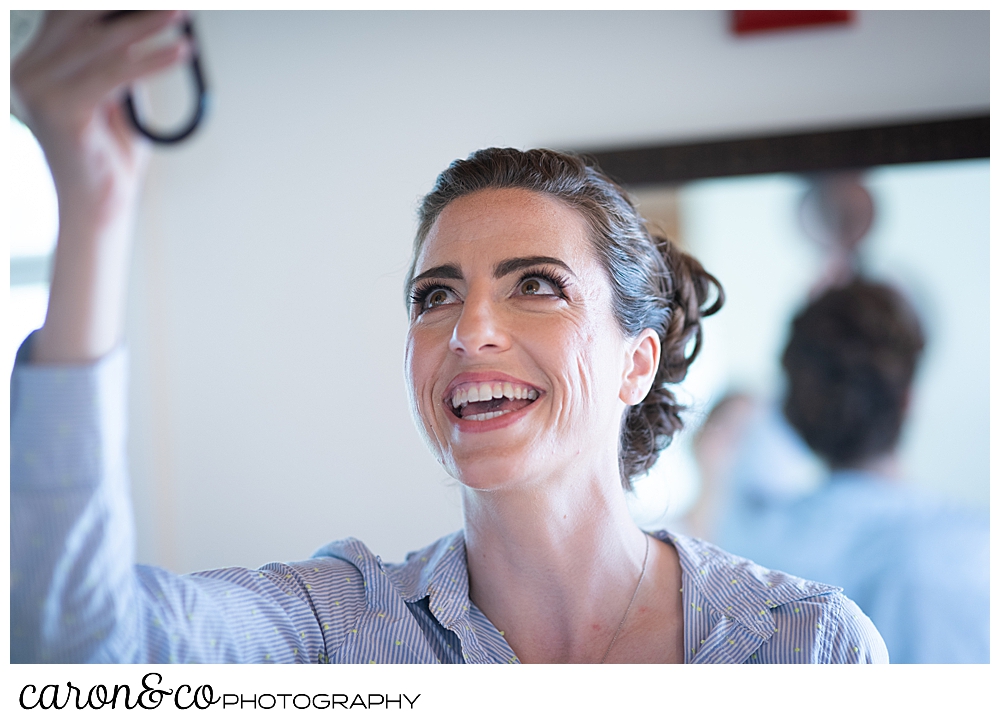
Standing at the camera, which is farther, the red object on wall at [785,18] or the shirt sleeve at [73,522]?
the red object on wall at [785,18]

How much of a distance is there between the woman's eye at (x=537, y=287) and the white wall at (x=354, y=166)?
56 cm

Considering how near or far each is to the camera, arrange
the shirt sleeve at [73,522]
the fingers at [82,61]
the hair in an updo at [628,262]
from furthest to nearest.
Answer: the hair in an updo at [628,262]
the fingers at [82,61]
the shirt sleeve at [73,522]

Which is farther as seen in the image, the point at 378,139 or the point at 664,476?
the point at 378,139

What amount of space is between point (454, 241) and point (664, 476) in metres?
0.60

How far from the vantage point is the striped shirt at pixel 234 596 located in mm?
575

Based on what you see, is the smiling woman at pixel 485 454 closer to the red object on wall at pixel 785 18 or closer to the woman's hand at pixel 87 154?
the woman's hand at pixel 87 154

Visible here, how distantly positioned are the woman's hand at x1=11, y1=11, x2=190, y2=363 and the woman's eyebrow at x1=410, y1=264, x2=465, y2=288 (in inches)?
11.3

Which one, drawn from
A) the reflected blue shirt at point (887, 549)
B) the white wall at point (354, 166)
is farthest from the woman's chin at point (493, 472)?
the reflected blue shirt at point (887, 549)

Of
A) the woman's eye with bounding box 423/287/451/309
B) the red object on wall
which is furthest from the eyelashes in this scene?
the red object on wall

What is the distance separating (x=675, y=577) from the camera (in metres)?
0.89

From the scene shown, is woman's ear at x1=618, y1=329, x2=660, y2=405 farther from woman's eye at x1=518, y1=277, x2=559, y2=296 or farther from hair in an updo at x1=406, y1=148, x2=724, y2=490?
woman's eye at x1=518, y1=277, x2=559, y2=296

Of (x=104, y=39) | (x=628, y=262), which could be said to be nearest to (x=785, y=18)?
(x=628, y=262)

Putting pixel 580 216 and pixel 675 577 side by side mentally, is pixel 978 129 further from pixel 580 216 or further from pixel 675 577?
pixel 675 577
